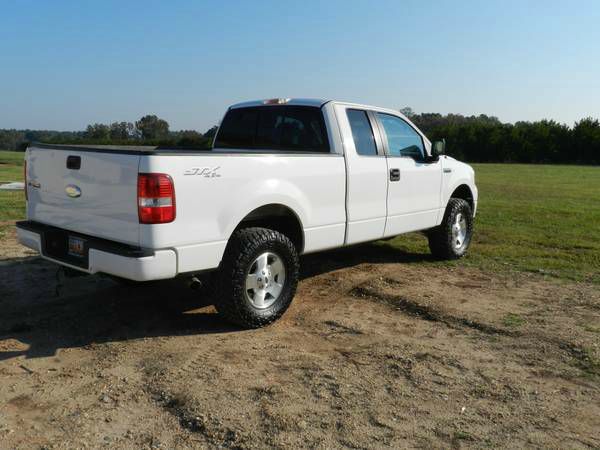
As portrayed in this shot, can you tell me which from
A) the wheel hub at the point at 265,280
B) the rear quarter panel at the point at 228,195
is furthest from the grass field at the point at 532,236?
the wheel hub at the point at 265,280

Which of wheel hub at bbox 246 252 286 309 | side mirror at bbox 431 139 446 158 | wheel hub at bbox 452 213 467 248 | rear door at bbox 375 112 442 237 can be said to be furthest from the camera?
wheel hub at bbox 452 213 467 248

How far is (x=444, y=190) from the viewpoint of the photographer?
24.2ft

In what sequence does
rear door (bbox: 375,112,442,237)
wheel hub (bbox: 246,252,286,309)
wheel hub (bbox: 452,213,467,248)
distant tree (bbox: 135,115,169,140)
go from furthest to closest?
distant tree (bbox: 135,115,169,140) → wheel hub (bbox: 452,213,467,248) → rear door (bbox: 375,112,442,237) → wheel hub (bbox: 246,252,286,309)

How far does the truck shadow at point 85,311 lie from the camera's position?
15.3 feet

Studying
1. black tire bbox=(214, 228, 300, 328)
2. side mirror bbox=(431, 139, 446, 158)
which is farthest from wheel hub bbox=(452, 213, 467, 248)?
black tire bbox=(214, 228, 300, 328)

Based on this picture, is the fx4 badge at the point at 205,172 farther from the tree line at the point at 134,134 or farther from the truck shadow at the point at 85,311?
the tree line at the point at 134,134

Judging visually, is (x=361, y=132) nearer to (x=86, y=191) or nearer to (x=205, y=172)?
(x=205, y=172)

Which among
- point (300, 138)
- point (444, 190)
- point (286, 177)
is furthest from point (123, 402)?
point (444, 190)

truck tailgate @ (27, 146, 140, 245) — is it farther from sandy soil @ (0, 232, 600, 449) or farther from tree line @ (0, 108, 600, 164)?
tree line @ (0, 108, 600, 164)

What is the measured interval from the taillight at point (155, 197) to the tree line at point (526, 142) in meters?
51.9

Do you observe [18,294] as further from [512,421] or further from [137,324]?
[512,421]

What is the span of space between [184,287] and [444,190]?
3427 mm

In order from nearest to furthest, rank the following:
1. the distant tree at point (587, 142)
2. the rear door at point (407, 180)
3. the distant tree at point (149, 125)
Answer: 1. the rear door at point (407, 180)
2. the distant tree at point (149, 125)
3. the distant tree at point (587, 142)

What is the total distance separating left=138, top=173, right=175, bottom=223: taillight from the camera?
4.04 m
